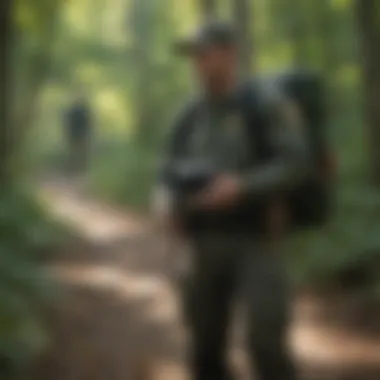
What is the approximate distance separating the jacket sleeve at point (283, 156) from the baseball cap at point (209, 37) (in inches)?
3.9

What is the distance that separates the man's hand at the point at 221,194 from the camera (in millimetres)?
1007

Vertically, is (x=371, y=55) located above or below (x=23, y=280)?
above

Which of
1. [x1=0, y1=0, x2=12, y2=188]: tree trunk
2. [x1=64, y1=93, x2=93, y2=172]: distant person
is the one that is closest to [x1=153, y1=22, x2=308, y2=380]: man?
[x1=64, y1=93, x2=93, y2=172]: distant person

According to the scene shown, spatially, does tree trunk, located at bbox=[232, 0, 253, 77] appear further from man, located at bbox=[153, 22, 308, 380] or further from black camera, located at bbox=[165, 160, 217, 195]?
black camera, located at bbox=[165, 160, 217, 195]

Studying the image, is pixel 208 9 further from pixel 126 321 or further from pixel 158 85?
pixel 126 321

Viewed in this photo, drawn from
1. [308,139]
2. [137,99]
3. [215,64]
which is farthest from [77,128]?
[308,139]

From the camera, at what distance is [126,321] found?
1.10 metres

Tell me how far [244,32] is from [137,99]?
0.62ft

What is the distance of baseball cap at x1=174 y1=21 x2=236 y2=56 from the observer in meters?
1.03

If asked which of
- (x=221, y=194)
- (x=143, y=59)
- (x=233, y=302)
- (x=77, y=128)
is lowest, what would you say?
(x=233, y=302)

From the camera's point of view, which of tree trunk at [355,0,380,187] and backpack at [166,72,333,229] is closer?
backpack at [166,72,333,229]

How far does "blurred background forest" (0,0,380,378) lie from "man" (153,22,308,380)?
0.11ft

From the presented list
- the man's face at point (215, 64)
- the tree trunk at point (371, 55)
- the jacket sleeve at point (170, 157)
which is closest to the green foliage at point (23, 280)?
the jacket sleeve at point (170, 157)

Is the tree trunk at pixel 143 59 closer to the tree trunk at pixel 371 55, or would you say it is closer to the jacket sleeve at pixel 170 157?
the jacket sleeve at pixel 170 157
